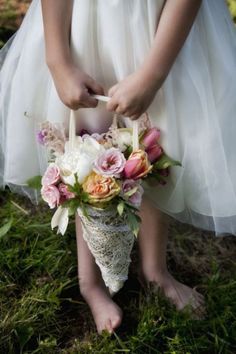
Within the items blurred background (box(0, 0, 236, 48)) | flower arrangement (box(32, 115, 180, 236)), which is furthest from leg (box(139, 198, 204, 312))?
blurred background (box(0, 0, 236, 48))

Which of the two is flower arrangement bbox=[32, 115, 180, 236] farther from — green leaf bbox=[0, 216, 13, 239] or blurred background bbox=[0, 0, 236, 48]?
blurred background bbox=[0, 0, 236, 48]

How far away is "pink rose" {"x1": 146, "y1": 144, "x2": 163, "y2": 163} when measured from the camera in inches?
46.5

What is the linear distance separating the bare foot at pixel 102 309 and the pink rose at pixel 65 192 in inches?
14.3

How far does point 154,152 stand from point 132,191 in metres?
0.12

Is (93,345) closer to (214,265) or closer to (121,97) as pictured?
(214,265)

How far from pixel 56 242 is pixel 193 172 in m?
0.50

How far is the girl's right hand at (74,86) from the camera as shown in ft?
3.69

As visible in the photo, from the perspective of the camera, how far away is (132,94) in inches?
43.5

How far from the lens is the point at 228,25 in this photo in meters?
1.27

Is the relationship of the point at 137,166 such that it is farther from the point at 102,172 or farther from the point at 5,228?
the point at 5,228

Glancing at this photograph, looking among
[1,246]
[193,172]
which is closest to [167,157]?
[193,172]

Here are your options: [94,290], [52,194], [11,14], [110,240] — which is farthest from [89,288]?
[11,14]

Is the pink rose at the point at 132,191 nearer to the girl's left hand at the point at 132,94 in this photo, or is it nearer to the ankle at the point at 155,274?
the girl's left hand at the point at 132,94

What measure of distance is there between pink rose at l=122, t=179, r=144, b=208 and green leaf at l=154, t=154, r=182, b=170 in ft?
0.26
